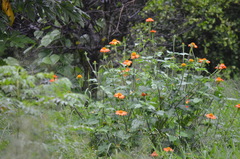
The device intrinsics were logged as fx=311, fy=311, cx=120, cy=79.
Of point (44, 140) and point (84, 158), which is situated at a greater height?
point (44, 140)

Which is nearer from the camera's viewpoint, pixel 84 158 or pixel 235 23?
pixel 84 158

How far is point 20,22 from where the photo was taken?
4.28 m

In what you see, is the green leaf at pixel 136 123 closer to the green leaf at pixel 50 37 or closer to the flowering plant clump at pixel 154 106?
the flowering plant clump at pixel 154 106

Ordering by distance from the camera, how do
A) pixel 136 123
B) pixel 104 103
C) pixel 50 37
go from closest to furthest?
pixel 136 123
pixel 104 103
pixel 50 37

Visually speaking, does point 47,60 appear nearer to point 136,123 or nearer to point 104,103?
point 104,103

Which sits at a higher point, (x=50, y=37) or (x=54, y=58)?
(x=50, y=37)

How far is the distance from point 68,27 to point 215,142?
244cm

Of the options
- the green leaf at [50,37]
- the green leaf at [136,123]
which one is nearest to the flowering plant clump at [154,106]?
the green leaf at [136,123]

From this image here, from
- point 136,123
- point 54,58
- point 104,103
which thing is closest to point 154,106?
point 136,123

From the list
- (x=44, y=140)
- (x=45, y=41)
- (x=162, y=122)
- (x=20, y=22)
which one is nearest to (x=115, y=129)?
(x=162, y=122)

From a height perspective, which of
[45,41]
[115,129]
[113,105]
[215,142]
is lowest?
[215,142]

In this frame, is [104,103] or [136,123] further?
[104,103]

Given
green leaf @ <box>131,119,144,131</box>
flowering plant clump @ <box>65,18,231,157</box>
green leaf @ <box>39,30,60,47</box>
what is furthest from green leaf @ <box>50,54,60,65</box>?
green leaf @ <box>131,119,144,131</box>

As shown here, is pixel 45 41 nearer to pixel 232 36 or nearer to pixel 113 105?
pixel 113 105
